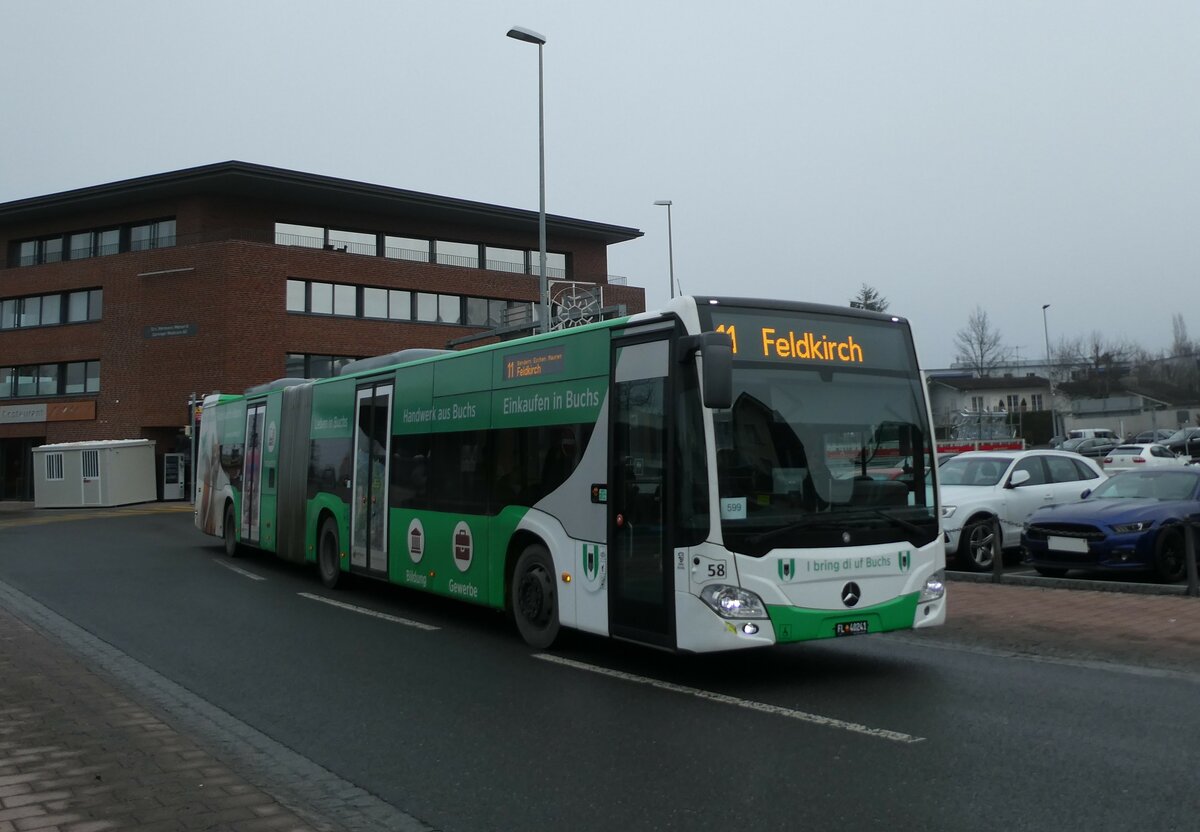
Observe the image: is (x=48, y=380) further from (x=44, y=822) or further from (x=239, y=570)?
(x=44, y=822)

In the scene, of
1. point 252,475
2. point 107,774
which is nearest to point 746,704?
point 107,774

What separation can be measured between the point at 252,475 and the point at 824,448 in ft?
40.2

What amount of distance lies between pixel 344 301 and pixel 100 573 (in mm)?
28993

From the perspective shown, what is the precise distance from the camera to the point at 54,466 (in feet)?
135

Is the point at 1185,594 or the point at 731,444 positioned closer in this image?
the point at 731,444

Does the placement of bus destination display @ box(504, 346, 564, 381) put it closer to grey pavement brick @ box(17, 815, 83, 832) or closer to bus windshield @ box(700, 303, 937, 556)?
bus windshield @ box(700, 303, 937, 556)

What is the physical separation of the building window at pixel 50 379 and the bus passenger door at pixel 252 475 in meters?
30.7

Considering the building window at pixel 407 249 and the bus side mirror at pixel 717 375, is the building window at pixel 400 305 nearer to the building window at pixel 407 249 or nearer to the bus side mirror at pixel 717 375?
the building window at pixel 407 249

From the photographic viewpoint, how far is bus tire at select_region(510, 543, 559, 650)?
30.1 ft

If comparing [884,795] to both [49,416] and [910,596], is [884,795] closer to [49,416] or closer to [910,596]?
[910,596]

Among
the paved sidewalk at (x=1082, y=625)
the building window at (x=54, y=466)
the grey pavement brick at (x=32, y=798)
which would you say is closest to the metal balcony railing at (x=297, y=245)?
the building window at (x=54, y=466)

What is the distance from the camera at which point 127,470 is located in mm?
41469

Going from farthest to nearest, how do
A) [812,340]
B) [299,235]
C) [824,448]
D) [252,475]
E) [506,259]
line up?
[506,259] → [299,235] → [252,475] → [812,340] → [824,448]

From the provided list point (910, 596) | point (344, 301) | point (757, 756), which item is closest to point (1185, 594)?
point (910, 596)
